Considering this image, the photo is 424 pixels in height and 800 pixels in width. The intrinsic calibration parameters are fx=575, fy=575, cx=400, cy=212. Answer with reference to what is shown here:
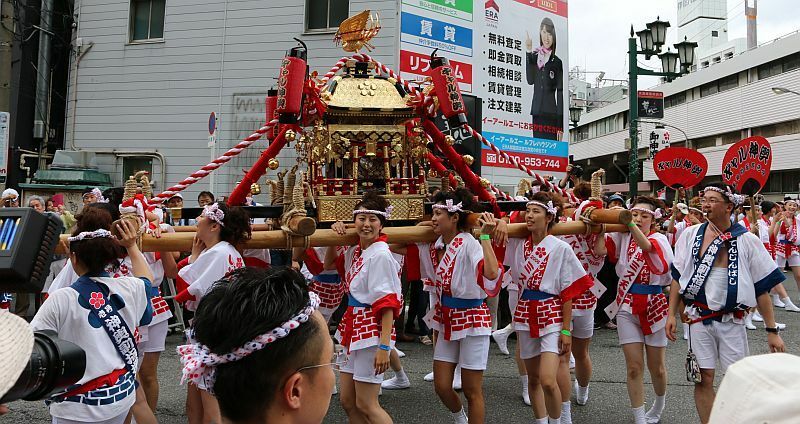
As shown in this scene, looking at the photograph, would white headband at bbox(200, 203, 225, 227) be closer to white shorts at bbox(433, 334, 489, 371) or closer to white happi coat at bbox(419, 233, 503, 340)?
white happi coat at bbox(419, 233, 503, 340)

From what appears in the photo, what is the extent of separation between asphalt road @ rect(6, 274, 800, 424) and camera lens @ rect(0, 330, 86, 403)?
139 inches

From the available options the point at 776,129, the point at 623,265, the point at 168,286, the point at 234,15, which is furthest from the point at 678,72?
the point at 776,129

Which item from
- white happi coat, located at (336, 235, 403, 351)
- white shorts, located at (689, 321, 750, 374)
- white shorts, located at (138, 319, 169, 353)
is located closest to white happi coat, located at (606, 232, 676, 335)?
white shorts, located at (689, 321, 750, 374)

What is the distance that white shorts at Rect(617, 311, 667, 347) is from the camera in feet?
15.8

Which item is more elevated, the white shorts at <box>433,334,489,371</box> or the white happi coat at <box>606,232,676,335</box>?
the white happi coat at <box>606,232,676,335</box>

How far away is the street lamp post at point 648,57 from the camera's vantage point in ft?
38.4

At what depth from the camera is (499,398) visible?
5516mm

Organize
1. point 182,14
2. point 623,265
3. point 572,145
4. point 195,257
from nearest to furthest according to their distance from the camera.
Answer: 1. point 195,257
2. point 623,265
3. point 182,14
4. point 572,145

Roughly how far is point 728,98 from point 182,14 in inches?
1135

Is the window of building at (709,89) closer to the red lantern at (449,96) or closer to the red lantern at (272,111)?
the red lantern at (449,96)

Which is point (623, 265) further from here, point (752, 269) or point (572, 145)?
point (572, 145)

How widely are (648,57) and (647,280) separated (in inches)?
342

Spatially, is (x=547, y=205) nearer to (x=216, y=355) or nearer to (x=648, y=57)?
(x=216, y=355)

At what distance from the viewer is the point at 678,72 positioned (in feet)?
41.2
